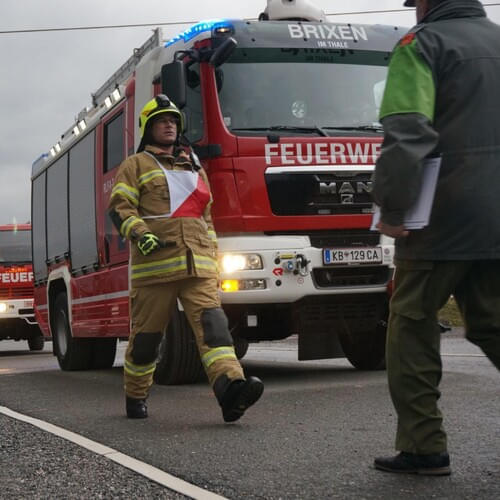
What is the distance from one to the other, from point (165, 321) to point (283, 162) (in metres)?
2.06

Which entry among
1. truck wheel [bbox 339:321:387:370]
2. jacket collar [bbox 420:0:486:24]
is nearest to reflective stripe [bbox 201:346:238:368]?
jacket collar [bbox 420:0:486:24]

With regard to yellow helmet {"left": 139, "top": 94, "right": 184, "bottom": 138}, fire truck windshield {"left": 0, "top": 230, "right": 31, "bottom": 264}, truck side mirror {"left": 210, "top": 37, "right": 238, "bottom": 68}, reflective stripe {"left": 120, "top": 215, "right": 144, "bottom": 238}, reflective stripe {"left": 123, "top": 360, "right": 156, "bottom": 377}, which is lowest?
reflective stripe {"left": 123, "top": 360, "right": 156, "bottom": 377}

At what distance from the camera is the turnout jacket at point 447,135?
3467 mm

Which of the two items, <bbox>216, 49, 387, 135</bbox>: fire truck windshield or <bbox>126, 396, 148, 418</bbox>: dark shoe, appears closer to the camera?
<bbox>126, 396, 148, 418</bbox>: dark shoe

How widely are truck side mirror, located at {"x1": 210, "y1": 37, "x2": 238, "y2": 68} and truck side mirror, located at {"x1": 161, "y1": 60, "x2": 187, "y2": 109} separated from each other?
29 centimetres

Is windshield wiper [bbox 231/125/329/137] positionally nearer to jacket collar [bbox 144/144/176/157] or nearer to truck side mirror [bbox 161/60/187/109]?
truck side mirror [bbox 161/60/187/109]

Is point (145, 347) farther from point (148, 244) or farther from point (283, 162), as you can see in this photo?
point (283, 162)

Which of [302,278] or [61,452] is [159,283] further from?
[302,278]

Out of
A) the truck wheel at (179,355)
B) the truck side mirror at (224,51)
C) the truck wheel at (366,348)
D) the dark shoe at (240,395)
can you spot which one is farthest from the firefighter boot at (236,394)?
the truck wheel at (366,348)

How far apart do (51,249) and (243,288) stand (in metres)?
4.82

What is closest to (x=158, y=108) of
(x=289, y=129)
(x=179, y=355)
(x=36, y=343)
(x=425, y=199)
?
(x=289, y=129)

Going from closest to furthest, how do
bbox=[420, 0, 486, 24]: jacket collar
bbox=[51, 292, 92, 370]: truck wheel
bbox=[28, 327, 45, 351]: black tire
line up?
bbox=[420, 0, 486, 24]: jacket collar, bbox=[51, 292, 92, 370]: truck wheel, bbox=[28, 327, 45, 351]: black tire

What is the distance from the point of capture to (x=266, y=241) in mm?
7230

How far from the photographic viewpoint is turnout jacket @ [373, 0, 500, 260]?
11.4 ft
